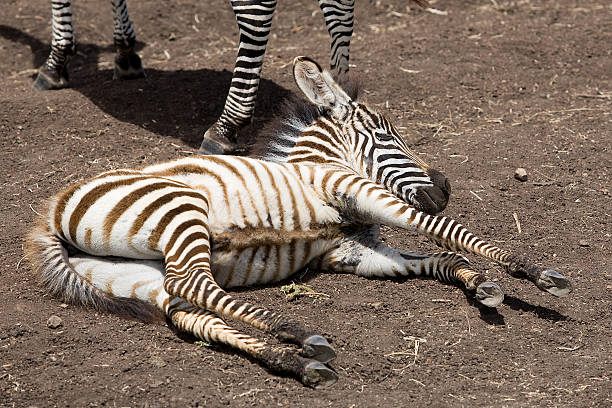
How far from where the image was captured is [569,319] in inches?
207

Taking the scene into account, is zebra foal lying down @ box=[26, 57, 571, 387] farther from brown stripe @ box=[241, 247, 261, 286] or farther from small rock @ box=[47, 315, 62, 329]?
small rock @ box=[47, 315, 62, 329]

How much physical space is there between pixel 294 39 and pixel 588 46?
12.7ft

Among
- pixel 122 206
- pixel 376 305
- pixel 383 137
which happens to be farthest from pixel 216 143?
pixel 376 305

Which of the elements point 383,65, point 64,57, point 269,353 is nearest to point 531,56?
point 383,65

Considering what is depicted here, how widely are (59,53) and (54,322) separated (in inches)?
210

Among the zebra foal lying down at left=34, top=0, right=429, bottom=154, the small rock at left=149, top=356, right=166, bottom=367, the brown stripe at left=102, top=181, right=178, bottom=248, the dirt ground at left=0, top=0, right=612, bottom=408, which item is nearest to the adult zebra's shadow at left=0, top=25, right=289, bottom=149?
the dirt ground at left=0, top=0, right=612, bottom=408

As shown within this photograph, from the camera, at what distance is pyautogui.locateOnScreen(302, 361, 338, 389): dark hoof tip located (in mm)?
4371

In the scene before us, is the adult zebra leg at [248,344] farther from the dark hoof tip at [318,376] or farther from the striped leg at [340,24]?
the striped leg at [340,24]

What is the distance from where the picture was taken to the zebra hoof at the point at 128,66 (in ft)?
32.1

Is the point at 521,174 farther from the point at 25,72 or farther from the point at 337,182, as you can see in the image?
the point at 25,72

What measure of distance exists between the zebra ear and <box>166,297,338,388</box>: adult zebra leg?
191 centimetres

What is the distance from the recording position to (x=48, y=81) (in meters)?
9.50

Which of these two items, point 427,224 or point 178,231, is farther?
point 427,224

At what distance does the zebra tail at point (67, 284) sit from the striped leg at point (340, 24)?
13.7 ft
